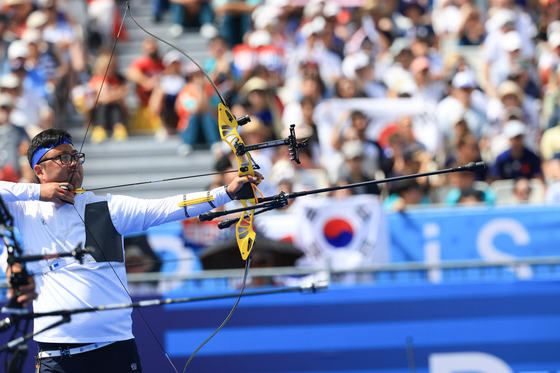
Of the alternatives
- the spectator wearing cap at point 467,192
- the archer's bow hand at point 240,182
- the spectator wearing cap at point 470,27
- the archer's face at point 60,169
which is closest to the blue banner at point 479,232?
the spectator wearing cap at point 467,192

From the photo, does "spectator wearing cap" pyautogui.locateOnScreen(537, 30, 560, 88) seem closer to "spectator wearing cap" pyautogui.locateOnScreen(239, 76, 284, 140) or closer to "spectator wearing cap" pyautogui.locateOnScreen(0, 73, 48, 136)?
"spectator wearing cap" pyautogui.locateOnScreen(239, 76, 284, 140)

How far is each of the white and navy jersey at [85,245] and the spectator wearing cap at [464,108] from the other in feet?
17.7

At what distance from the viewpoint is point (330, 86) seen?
10.4 meters

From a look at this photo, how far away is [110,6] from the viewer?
12.3 metres

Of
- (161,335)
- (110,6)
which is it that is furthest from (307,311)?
(110,6)

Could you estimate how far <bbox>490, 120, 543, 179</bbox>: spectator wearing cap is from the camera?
9.16 metres

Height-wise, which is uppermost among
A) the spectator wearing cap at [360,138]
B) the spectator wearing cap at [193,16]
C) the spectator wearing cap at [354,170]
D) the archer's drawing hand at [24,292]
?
the spectator wearing cap at [193,16]

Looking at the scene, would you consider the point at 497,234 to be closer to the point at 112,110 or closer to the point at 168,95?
the point at 168,95

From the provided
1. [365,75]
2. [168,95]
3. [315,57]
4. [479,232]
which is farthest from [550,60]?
[168,95]

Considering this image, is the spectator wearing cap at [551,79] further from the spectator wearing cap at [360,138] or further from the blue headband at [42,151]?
the blue headband at [42,151]

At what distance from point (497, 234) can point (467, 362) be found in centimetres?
129

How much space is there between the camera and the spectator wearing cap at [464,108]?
10031 millimetres

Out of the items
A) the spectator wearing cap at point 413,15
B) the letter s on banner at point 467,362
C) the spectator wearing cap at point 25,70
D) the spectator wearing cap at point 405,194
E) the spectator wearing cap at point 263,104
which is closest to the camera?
the letter s on banner at point 467,362

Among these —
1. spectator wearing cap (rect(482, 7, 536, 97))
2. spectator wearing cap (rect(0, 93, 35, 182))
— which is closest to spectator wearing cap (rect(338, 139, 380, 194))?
spectator wearing cap (rect(482, 7, 536, 97))
